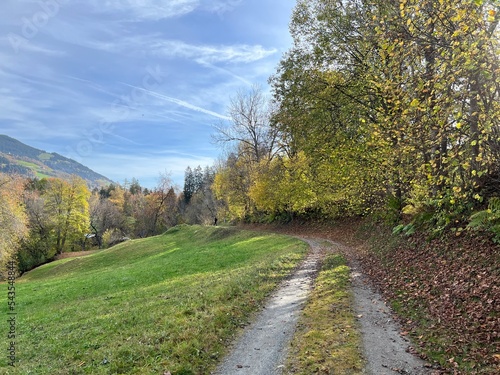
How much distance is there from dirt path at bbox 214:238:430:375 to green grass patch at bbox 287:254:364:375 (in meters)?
0.21

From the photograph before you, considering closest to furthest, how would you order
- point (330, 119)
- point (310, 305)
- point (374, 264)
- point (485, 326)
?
point (485, 326) → point (310, 305) → point (374, 264) → point (330, 119)

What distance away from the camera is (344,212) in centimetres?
3278

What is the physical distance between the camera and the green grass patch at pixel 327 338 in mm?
6163

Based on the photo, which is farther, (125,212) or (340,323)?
(125,212)

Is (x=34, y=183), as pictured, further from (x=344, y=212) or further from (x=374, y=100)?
(x=374, y=100)

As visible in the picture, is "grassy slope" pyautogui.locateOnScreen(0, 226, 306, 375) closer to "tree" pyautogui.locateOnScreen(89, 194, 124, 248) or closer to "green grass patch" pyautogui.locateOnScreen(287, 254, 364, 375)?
"green grass patch" pyautogui.locateOnScreen(287, 254, 364, 375)

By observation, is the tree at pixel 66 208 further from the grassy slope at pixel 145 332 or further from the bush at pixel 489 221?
the bush at pixel 489 221

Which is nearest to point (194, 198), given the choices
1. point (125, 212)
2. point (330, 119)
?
point (125, 212)

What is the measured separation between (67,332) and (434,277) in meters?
11.9

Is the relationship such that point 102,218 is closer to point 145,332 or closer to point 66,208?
point 66,208

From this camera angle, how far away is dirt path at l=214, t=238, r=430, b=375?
6.18 metres

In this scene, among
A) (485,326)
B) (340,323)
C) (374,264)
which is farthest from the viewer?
(374,264)


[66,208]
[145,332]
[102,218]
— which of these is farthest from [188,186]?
[145,332]

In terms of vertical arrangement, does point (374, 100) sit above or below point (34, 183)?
below
